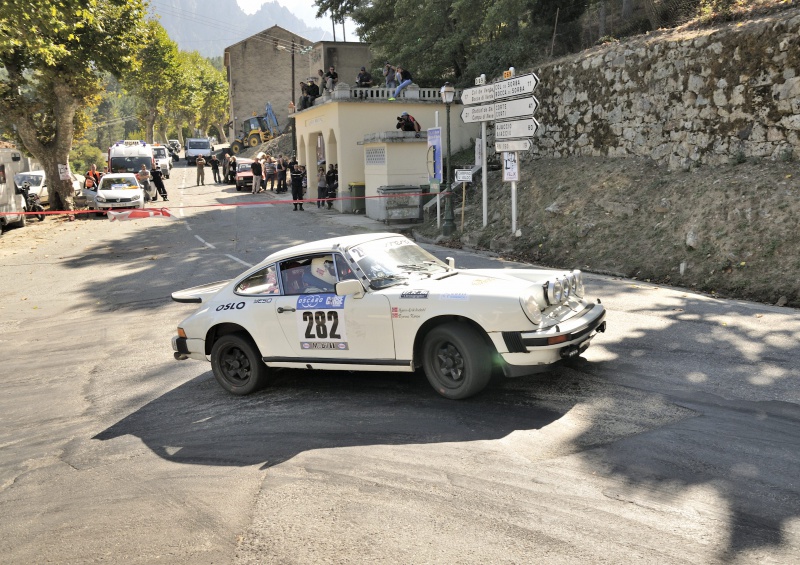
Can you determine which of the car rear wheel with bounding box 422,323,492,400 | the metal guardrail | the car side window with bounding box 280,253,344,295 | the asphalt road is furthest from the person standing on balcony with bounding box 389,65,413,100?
the car rear wheel with bounding box 422,323,492,400

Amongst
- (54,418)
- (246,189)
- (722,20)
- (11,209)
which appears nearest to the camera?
(54,418)

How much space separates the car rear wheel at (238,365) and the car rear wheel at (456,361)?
194 centimetres

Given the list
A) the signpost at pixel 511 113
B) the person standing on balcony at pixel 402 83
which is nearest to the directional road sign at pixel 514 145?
the signpost at pixel 511 113

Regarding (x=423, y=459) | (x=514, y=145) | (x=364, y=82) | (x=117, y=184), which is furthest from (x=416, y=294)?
(x=117, y=184)

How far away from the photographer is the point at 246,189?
127 feet

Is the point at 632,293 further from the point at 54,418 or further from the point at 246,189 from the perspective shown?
the point at 246,189

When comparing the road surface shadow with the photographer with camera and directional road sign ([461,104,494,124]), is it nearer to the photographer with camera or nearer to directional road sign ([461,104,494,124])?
directional road sign ([461,104,494,124])

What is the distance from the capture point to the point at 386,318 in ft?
21.7

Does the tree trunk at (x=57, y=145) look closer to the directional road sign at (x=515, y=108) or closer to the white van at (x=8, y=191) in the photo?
the white van at (x=8, y=191)

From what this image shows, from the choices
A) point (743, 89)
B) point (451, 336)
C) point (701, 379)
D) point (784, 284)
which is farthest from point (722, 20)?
point (451, 336)

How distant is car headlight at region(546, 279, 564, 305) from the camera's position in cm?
652

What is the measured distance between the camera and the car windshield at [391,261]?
22.8 feet

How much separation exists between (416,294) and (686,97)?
12.1 m

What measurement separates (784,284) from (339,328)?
7.64 metres
